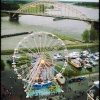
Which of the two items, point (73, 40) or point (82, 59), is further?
point (73, 40)

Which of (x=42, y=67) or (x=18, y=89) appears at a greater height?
(x=42, y=67)

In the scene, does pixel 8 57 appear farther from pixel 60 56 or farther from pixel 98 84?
pixel 98 84

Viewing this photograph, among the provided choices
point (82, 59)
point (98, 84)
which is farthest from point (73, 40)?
point (98, 84)

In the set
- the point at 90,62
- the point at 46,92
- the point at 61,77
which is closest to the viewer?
the point at 46,92

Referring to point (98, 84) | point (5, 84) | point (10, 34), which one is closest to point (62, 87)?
point (5, 84)

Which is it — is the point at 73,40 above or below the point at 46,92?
above

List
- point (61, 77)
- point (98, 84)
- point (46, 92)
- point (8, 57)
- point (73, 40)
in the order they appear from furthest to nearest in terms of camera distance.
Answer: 1. point (73, 40)
2. point (8, 57)
3. point (61, 77)
4. point (46, 92)
5. point (98, 84)

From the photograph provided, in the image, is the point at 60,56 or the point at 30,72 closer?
the point at 30,72

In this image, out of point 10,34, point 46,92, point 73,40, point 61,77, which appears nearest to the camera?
point 46,92

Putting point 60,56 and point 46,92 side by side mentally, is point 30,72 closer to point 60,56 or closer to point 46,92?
point 46,92
